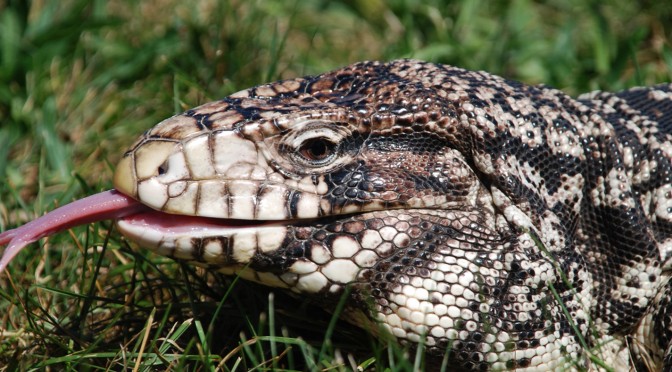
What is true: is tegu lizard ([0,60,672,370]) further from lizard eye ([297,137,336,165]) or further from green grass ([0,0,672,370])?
green grass ([0,0,672,370])

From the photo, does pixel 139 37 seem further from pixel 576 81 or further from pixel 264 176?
pixel 264 176

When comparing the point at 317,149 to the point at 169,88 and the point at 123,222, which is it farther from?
the point at 169,88

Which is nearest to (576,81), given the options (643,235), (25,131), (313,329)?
(643,235)

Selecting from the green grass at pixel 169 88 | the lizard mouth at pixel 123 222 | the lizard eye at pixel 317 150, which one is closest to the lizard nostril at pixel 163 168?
the lizard mouth at pixel 123 222

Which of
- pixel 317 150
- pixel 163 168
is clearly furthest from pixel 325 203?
pixel 163 168

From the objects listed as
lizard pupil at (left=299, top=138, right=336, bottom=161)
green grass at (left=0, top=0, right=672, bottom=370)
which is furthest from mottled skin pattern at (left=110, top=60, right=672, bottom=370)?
green grass at (left=0, top=0, right=672, bottom=370)

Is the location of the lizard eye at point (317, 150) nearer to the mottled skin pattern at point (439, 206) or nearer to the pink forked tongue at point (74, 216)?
the mottled skin pattern at point (439, 206)
